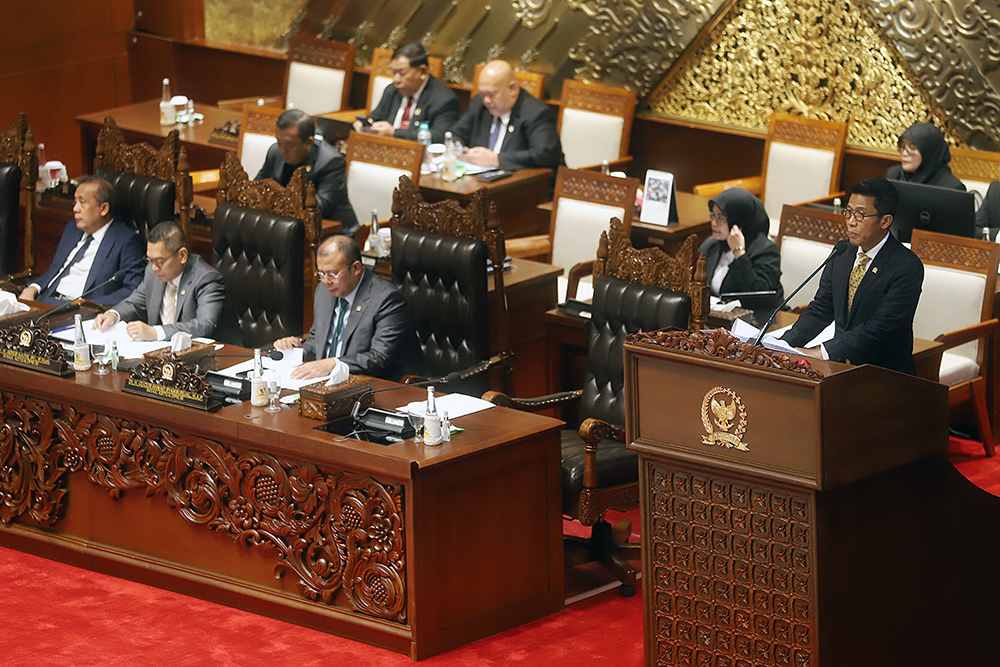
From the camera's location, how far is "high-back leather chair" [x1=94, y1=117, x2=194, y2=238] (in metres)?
5.87

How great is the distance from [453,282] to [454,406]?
0.90 meters

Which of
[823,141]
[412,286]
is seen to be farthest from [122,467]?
[823,141]

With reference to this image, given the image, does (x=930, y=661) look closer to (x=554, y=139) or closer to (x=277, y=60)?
(x=554, y=139)

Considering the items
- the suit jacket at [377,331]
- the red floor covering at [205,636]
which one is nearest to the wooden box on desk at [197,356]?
the suit jacket at [377,331]

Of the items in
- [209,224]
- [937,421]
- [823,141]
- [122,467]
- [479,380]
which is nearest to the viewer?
[937,421]

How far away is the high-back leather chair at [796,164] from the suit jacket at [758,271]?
1.58 meters

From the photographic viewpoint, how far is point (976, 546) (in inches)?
126

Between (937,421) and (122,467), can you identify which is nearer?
(937,421)

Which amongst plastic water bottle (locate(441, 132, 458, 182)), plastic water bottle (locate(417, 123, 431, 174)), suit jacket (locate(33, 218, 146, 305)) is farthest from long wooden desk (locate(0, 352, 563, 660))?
plastic water bottle (locate(417, 123, 431, 174))

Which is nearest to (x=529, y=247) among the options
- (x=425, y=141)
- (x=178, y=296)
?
(x=425, y=141)

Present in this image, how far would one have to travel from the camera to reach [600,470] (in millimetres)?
4246

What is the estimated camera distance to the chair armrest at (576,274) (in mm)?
5805

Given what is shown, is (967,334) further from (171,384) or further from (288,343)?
(171,384)

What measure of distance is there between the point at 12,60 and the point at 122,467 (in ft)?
18.1
